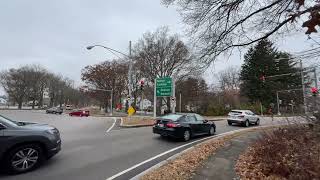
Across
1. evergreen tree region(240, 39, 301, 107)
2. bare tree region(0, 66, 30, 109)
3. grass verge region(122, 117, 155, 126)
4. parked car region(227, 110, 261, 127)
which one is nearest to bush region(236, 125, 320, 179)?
grass verge region(122, 117, 155, 126)

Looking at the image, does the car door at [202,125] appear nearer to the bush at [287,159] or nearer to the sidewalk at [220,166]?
the sidewalk at [220,166]

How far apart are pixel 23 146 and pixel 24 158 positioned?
31cm

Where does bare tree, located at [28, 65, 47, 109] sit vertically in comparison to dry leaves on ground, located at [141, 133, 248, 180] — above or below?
above

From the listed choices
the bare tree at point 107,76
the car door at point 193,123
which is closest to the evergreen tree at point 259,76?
the bare tree at point 107,76

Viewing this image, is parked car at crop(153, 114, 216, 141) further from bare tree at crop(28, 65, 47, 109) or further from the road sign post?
bare tree at crop(28, 65, 47, 109)

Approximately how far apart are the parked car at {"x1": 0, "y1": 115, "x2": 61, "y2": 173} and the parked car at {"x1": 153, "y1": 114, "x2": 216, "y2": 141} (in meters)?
6.43

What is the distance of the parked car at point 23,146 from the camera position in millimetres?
6594

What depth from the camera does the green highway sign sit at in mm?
27344

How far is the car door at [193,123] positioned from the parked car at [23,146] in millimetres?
7897

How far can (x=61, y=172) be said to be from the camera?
6906 millimetres

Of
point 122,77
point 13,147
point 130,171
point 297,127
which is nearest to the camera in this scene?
point 13,147

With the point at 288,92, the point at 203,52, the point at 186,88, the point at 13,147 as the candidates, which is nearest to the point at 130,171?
the point at 13,147

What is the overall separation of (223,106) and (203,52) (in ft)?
146

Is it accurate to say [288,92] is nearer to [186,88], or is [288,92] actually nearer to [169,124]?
[169,124]
